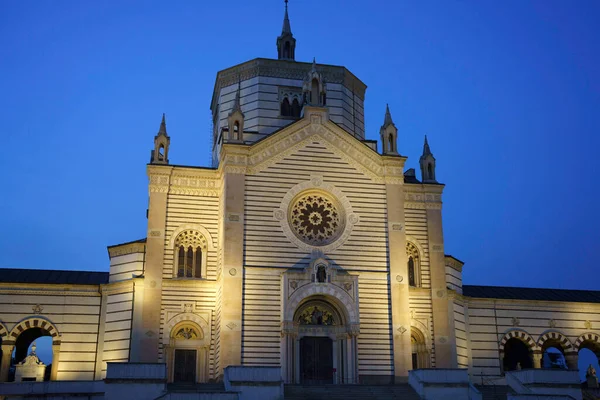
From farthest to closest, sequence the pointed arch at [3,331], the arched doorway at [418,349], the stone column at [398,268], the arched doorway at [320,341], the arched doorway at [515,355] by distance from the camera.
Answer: the arched doorway at [515,355] → the arched doorway at [418,349] → the pointed arch at [3,331] → the stone column at [398,268] → the arched doorway at [320,341]

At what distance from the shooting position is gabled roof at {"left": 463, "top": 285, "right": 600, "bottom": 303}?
143 feet

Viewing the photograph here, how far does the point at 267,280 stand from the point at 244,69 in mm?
13618

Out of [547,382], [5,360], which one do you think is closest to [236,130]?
[5,360]

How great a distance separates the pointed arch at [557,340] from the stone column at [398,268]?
11.2m

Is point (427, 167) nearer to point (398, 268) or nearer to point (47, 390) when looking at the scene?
point (398, 268)

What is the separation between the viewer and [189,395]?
27328 millimetres

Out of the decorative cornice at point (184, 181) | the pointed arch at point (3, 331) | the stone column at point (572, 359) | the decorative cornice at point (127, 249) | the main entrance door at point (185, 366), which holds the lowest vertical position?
the main entrance door at point (185, 366)

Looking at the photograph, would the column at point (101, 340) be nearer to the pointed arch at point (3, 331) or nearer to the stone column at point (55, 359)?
the stone column at point (55, 359)

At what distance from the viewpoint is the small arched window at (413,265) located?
128 feet

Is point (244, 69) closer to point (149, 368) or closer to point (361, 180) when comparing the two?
point (361, 180)

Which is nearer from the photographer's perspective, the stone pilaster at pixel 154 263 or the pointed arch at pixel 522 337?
the stone pilaster at pixel 154 263

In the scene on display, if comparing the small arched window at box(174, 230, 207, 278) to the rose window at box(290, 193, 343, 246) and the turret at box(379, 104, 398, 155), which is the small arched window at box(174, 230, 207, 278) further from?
the turret at box(379, 104, 398, 155)

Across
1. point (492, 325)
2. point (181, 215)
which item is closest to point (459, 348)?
point (492, 325)

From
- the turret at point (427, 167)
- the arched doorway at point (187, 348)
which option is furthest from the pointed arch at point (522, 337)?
the arched doorway at point (187, 348)
